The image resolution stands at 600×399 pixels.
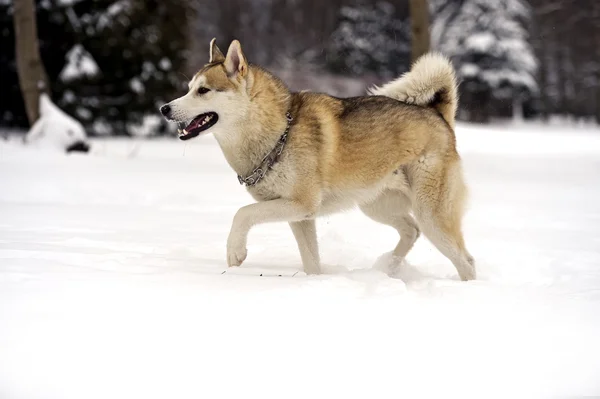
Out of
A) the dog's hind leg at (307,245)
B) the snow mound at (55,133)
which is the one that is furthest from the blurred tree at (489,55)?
the dog's hind leg at (307,245)

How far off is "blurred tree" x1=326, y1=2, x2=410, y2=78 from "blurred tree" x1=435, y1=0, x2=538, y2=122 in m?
2.92

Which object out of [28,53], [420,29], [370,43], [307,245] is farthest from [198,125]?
[370,43]

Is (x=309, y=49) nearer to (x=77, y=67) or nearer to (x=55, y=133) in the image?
(x=77, y=67)

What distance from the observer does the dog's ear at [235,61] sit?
391cm

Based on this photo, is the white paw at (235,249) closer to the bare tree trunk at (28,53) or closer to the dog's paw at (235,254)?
the dog's paw at (235,254)

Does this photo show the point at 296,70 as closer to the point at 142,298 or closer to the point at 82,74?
the point at 82,74

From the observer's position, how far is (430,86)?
4.52 m

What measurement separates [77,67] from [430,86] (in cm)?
1102

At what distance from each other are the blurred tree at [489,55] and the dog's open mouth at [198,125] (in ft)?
67.7

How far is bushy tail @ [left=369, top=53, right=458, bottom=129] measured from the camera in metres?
4.48

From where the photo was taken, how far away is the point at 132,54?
47.8 feet

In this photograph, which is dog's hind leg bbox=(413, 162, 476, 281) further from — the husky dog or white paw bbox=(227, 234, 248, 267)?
white paw bbox=(227, 234, 248, 267)

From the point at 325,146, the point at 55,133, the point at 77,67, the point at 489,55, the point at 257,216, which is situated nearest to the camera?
the point at 257,216

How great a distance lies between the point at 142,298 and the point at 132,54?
1253cm
